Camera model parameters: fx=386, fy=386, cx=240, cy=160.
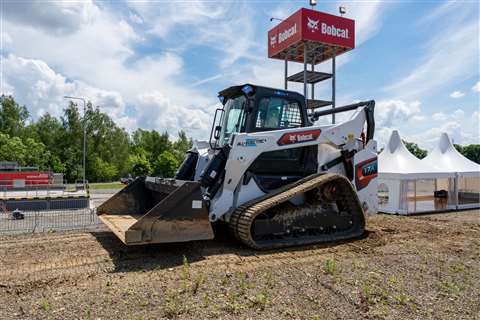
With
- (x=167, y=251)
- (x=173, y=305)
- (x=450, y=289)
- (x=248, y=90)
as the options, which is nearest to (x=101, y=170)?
(x=248, y=90)

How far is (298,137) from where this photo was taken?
7512mm

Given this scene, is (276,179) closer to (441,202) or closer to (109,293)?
(109,293)

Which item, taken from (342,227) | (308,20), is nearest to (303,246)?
(342,227)

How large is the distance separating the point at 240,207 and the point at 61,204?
1171 centimetres

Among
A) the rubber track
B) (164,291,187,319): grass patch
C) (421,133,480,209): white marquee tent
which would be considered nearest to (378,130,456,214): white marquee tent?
(421,133,480,209): white marquee tent

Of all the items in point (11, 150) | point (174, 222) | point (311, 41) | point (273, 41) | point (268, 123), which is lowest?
point (174, 222)

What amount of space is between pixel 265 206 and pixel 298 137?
5.67ft

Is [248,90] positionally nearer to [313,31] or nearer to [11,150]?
[313,31]

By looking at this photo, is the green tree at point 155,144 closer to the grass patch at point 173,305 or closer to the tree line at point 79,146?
the tree line at point 79,146

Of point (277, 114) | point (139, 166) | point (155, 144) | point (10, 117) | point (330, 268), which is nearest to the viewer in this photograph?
point (330, 268)

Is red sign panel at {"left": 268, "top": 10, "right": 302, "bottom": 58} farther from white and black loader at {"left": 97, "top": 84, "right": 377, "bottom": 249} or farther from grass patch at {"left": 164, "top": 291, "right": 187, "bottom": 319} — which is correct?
grass patch at {"left": 164, "top": 291, "right": 187, "bottom": 319}

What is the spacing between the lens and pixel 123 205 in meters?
8.26

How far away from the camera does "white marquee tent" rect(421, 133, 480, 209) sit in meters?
15.7

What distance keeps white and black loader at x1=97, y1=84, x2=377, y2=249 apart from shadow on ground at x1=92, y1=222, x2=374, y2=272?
275 millimetres
